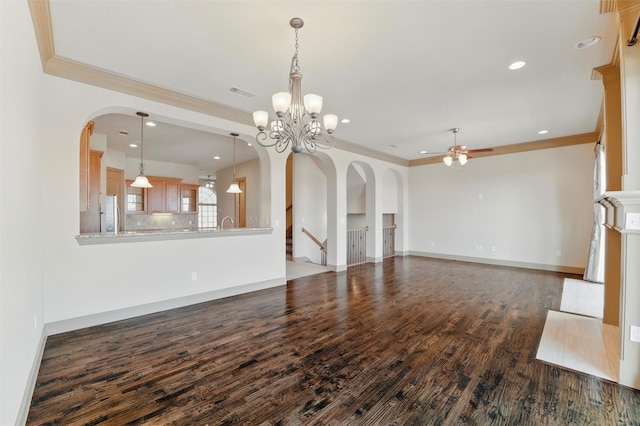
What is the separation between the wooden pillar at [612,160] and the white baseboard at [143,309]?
4.61 m

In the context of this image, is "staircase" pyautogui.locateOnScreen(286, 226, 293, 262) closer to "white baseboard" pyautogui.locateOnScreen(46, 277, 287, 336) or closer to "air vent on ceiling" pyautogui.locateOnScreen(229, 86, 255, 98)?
"white baseboard" pyautogui.locateOnScreen(46, 277, 287, 336)

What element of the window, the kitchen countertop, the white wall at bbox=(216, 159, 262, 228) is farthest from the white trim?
the window

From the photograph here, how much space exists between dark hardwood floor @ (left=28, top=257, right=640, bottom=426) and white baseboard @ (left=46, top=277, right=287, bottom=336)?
113 millimetres

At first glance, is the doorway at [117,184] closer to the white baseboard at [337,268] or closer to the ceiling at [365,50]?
the ceiling at [365,50]

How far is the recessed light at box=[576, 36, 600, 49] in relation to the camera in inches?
104

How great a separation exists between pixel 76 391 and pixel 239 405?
4.20 feet

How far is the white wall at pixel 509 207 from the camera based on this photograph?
19.8 ft

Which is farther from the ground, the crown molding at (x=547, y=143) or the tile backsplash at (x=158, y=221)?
the crown molding at (x=547, y=143)

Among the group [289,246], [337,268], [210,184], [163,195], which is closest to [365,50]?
[337,268]

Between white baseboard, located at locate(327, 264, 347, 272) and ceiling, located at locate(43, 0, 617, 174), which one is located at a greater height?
ceiling, located at locate(43, 0, 617, 174)

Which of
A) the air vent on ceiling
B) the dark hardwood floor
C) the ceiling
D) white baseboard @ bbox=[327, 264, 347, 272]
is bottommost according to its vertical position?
the dark hardwood floor

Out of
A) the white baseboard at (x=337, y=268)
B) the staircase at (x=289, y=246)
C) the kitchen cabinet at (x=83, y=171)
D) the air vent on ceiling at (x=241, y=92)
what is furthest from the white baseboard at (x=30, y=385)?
the staircase at (x=289, y=246)

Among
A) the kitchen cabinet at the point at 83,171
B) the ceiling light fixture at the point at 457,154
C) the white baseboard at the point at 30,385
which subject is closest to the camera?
the white baseboard at the point at 30,385

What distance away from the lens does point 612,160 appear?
3.13 metres
